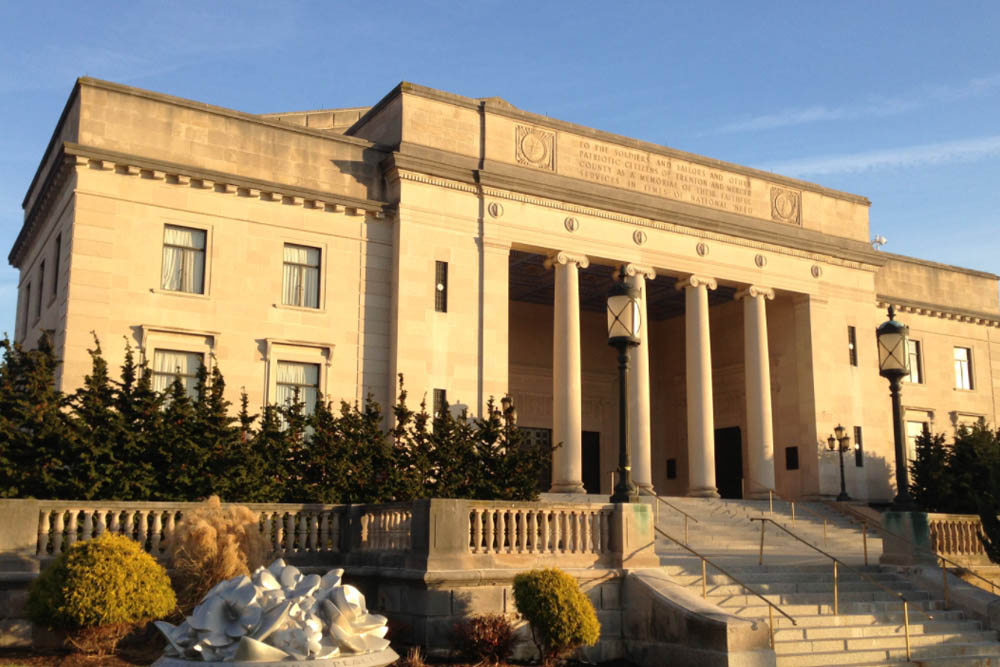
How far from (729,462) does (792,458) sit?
15.3ft

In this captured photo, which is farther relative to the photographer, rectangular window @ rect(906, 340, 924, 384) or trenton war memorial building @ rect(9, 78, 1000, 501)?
rectangular window @ rect(906, 340, 924, 384)

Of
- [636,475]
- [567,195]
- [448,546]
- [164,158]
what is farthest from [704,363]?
[448,546]

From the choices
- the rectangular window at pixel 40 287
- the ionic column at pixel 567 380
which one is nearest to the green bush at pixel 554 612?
the ionic column at pixel 567 380

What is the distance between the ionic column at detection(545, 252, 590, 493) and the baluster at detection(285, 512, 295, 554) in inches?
604

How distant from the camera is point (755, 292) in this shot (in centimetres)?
3775

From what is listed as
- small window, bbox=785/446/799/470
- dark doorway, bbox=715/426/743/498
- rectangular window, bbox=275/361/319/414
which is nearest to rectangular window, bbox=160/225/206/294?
rectangular window, bbox=275/361/319/414

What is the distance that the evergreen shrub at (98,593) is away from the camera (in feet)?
43.7

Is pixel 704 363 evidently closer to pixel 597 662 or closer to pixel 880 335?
pixel 880 335

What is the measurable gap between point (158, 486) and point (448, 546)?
20.3 feet

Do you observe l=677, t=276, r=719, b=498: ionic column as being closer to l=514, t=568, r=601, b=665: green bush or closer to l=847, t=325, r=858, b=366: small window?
l=847, t=325, r=858, b=366: small window

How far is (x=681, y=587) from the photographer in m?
16.8

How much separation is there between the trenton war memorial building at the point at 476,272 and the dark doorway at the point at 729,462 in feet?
0.49

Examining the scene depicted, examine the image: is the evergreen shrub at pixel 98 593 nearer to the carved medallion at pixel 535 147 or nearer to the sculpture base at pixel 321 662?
the sculpture base at pixel 321 662

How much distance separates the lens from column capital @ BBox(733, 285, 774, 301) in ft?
124
